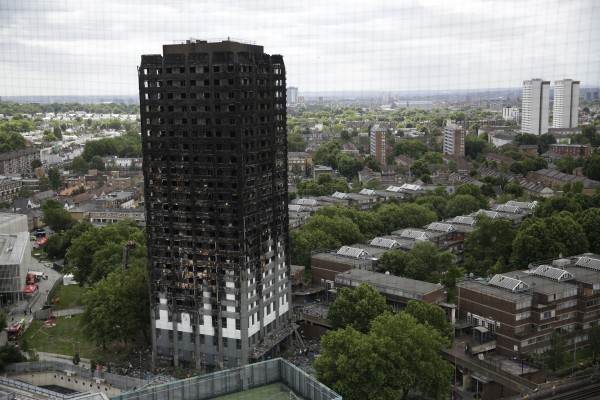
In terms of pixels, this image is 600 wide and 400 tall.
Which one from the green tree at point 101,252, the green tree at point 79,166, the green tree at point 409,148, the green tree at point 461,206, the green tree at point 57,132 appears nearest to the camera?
the green tree at point 101,252

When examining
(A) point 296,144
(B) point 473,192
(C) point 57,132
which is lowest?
(B) point 473,192

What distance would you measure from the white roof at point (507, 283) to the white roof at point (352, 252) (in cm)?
198

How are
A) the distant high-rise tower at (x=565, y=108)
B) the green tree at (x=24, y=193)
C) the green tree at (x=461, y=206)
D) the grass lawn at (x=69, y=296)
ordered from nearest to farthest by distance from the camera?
the grass lawn at (x=69, y=296)
the green tree at (x=461, y=206)
the green tree at (x=24, y=193)
the distant high-rise tower at (x=565, y=108)

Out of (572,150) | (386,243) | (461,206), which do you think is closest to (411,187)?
(461,206)

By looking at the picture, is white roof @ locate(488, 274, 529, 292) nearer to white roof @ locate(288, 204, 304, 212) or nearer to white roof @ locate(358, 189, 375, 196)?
white roof @ locate(288, 204, 304, 212)

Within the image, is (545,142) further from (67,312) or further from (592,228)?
(67,312)

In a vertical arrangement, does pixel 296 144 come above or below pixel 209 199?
below

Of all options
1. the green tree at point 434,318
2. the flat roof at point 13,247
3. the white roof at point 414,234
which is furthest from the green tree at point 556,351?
the flat roof at point 13,247

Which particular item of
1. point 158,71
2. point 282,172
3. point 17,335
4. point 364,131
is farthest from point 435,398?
point 364,131

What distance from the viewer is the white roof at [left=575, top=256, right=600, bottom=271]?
23.0 ft

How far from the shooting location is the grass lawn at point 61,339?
682 centimetres

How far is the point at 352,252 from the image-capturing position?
27.3 feet

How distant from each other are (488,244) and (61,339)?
574cm

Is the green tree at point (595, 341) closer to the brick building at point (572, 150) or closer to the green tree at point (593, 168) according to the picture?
the green tree at point (593, 168)
